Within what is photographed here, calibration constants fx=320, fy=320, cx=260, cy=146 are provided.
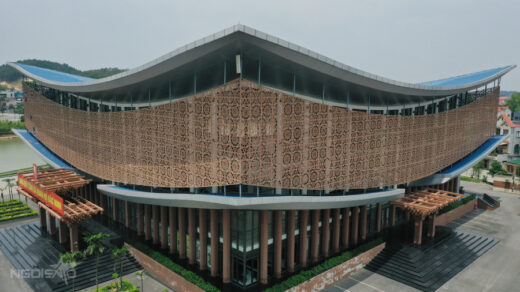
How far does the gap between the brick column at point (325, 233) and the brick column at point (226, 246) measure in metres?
6.46

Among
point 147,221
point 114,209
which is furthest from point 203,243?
point 114,209

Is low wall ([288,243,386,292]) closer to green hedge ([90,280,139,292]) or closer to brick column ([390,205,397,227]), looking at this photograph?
brick column ([390,205,397,227])

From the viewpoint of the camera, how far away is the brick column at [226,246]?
53.5 feet

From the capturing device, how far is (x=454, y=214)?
96.5ft

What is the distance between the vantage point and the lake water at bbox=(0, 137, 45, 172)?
182ft

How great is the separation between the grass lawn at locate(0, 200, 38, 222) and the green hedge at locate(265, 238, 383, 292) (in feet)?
84.5

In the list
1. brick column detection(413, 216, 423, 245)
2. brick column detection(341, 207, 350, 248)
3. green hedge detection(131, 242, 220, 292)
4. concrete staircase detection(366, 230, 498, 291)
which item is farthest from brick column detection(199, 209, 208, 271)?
brick column detection(413, 216, 423, 245)

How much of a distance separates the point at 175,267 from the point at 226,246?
11.9 feet

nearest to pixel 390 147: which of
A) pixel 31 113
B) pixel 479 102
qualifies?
pixel 479 102

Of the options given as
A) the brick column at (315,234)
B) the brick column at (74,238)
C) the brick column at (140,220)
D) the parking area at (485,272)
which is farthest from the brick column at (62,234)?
the parking area at (485,272)

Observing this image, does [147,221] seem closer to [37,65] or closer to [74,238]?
[74,238]

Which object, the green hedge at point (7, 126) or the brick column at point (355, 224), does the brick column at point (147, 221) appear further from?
the green hedge at point (7, 126)

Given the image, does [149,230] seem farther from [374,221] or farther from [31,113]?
[31,113]

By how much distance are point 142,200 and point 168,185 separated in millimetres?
2732
